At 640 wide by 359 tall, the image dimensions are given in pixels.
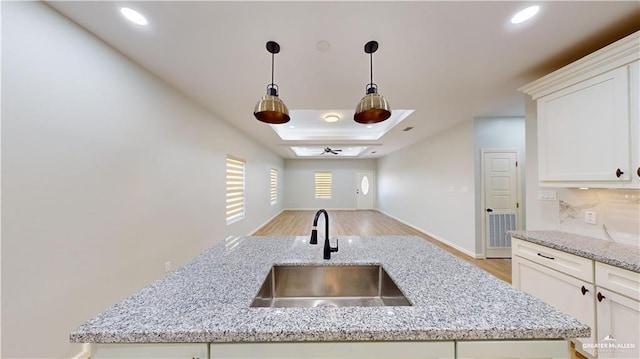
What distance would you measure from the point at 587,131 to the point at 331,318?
2.46 m

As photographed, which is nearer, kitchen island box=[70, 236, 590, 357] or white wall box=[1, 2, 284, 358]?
kitchen island box=[70, 236, 590, 357]

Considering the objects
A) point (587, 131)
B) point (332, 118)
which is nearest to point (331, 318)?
point (587, 131)

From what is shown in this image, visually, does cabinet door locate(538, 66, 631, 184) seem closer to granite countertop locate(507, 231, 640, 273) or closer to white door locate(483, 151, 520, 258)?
granite countertop locate(507, 231, 640, 273)

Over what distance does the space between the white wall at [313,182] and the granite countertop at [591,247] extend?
7604mm

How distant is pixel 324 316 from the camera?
2.63 ft

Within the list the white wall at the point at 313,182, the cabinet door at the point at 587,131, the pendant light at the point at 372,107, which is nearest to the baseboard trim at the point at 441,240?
the cabinet door at the point at 587,131

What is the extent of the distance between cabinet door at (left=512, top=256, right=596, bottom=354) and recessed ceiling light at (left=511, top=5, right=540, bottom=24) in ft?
6.28

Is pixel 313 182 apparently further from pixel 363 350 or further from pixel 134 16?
pixel 363 350

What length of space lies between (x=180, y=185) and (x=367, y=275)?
101 inches

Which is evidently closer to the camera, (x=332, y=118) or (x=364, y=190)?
(x=332, y=118)

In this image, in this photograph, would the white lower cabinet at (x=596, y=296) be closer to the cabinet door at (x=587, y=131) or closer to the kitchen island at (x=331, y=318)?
the cabinet door at (x=587, y=131)

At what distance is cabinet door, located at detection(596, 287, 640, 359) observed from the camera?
4.39 feet

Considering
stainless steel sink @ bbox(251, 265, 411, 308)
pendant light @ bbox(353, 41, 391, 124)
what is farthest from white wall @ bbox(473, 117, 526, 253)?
stainless steel sink @ bbox(251, 265, 411, 308)

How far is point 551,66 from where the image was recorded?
2143 millimetres
